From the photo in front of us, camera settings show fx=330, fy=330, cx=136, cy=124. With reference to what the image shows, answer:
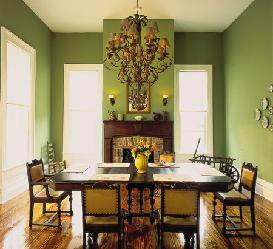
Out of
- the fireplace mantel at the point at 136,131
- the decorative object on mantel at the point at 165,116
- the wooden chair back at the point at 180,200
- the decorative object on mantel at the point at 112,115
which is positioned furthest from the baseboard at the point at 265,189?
the decorative object on mantel at the point at 112,115

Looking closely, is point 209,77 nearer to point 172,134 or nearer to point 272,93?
point 172,134

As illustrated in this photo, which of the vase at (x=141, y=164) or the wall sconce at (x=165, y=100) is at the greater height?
the wall sconce at (x=165, y=100)

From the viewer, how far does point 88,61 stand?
8.58m

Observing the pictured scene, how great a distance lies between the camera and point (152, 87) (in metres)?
7.82

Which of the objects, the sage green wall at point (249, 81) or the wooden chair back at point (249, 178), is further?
the sage green wall at point (249, 81)

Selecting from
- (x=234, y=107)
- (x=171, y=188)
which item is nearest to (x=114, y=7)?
(x=234, y=107)

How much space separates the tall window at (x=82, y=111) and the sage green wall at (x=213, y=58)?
7.24 feet

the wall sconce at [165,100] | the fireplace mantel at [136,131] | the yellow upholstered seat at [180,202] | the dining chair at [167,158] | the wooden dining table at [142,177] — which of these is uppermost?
the wall sconce at [165,100]

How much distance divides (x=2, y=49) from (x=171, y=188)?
4.08 meters

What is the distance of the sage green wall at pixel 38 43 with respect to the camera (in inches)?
237

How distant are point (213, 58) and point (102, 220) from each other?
253 inches

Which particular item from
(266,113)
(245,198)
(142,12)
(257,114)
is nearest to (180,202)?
(245,198)

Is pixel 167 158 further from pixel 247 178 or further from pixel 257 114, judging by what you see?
pixel 257 114

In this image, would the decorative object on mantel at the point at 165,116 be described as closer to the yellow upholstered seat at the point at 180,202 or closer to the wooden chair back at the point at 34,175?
the wooden chair back at the point at 34,175
